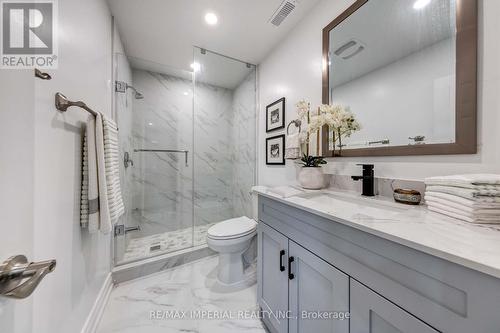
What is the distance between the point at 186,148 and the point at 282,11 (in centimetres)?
194

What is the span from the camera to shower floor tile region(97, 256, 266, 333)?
125 centimetres

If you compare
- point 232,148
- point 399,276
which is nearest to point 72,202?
point 399,276

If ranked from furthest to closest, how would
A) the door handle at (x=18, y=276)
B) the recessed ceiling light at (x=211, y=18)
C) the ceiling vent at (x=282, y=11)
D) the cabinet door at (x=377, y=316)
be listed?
the recessed ceiling light at (x=211, y=18) < the ceiling vent at (x=282, y=11) < the cabinet door at (x=377, y=316) < the door handle at (x=18, y=276)

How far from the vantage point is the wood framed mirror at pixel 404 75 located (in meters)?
0.77

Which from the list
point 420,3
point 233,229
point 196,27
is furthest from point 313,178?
point 196,27

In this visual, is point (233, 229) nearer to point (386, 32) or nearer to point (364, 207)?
point (364, 207)

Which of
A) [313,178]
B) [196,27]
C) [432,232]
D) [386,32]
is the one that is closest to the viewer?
[432,232]

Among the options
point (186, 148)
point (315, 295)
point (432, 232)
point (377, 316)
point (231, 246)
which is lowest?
point (231, 246)

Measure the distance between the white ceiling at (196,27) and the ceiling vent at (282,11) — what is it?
3 cm

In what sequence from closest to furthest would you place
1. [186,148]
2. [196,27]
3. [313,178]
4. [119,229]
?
[313,178], [196,27], [119,229], [186,148]

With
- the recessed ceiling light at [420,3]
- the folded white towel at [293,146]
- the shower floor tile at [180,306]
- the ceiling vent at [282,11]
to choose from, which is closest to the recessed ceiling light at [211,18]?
the ceiling vent at [282,11]

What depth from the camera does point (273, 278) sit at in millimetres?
1132

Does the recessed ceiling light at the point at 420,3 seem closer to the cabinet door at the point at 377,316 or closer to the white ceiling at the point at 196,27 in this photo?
the white ceiling at the point at 196,27

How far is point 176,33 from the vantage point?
178 cm
